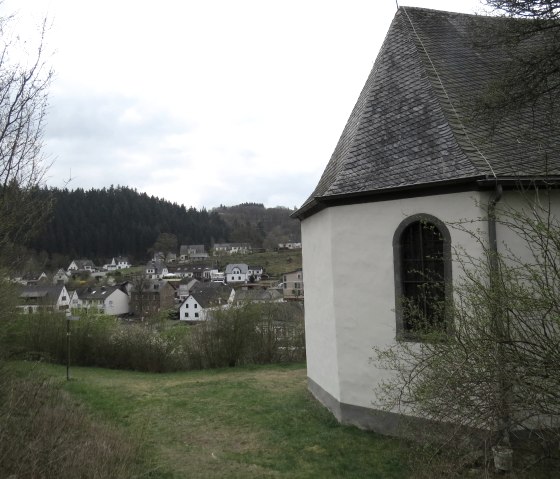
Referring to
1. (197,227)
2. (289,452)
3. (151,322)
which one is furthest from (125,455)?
(197,227)

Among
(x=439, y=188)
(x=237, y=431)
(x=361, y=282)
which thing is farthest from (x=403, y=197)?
(x=237, y=431)

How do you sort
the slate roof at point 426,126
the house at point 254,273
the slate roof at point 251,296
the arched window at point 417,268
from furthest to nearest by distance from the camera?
the house at point 254,273
the slate roof at point 251,296
the arched window at point 417,268
the slate roof at point 426,126

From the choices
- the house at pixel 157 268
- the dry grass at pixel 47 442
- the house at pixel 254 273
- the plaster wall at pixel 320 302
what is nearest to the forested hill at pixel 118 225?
the house at pixel 157 268

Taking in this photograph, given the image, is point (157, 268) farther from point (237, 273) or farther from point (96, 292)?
point (96, 292)

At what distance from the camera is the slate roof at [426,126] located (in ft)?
24.0

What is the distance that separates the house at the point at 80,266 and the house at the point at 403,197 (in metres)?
84.0

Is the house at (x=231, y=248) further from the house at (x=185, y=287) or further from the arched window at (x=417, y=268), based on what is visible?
the arched window at (x=417, y=268)

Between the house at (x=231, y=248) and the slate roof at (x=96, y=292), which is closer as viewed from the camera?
the slate roof at (x=96, y=292)

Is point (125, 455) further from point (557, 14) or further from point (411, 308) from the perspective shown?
point (557, 14)

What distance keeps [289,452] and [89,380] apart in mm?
9583

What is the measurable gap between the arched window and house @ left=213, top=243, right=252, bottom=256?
93.8 metres

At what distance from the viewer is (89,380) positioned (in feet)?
48.3

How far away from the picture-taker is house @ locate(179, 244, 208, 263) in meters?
105

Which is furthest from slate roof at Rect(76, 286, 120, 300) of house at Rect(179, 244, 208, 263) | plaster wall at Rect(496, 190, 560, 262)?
plaster wall at Rect(496, 190, 560, 262)
